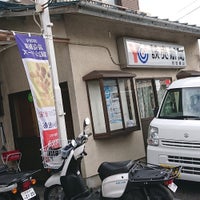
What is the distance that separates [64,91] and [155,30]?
4.45 meters

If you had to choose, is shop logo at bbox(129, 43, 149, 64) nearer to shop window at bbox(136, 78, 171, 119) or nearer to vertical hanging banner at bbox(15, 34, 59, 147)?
shop window at bbox(136, 78, 171, 119)

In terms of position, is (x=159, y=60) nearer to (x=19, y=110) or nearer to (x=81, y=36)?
(x=81, y=36)

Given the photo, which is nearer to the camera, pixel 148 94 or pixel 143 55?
pixel 143 55

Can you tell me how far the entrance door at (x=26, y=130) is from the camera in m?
9.09

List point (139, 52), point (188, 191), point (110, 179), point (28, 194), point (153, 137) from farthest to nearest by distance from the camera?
1. point (139, 52)
2. point (153, 137)
3. point (188, 191)
4. point (28, 194)
5. point (110, 179)

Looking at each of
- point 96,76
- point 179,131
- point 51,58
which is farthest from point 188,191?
point 51,58

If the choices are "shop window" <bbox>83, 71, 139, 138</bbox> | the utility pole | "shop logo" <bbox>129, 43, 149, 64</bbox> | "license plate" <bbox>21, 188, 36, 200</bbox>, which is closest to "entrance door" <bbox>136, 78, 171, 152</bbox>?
"shop logo" <bbox>129, 43, 149, 64</bbox>

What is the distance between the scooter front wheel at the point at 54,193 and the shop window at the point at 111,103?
2177 millimetres

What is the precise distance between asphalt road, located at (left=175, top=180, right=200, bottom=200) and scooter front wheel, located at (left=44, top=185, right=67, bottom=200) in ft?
7.49

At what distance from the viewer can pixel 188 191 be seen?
7.06 metres

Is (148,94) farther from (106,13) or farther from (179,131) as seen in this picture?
(179,131)

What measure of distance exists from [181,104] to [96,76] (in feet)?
6.62

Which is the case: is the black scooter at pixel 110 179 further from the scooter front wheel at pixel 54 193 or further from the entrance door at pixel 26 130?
the entrance door at pixel 26 130

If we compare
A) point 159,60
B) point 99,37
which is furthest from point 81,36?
point 159,60
